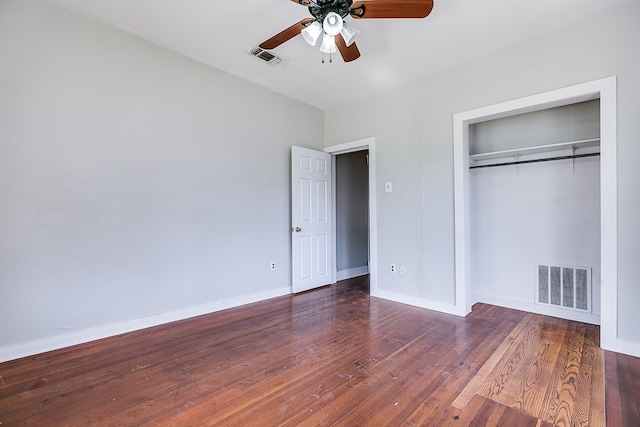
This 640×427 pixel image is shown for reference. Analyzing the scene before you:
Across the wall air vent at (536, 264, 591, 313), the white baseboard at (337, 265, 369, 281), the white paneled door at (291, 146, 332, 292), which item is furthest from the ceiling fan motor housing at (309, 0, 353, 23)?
the white baseboard at (337, 265, 369, 281)

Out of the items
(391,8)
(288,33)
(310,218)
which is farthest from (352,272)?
(391,8)

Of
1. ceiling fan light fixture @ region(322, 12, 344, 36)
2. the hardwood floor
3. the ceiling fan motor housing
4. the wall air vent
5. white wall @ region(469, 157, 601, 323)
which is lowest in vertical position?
the hardwood floor

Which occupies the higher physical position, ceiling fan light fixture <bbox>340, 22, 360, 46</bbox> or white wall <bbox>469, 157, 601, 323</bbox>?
ceiling fan light fixture <bbox>340, 22, 360, 46</bbox>

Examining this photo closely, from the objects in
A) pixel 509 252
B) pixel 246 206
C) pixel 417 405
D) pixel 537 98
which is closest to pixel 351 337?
pixel 417 405

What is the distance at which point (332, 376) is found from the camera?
6.66ft

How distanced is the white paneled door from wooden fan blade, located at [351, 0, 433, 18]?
228 centimetres

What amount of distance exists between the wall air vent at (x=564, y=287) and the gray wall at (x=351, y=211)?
269cm

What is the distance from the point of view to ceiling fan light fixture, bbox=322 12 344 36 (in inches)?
78.2

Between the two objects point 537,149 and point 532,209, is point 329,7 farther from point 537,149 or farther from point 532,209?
point 532,209

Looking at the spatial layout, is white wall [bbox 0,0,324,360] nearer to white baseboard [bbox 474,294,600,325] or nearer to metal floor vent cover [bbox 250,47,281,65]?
metal floor vent cover [bbox 250,47,281,65]

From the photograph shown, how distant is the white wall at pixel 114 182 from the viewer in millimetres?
2309

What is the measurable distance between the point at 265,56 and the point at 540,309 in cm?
410

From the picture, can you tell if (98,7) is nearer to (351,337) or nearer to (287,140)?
(287,140)

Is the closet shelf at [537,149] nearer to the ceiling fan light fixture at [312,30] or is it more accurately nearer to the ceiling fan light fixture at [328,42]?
the ceiling fan light fixture at [328,42]
